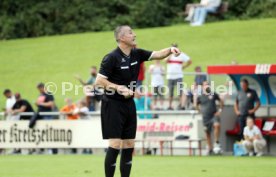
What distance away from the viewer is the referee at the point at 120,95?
537 inches

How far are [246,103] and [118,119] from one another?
38.8 feet

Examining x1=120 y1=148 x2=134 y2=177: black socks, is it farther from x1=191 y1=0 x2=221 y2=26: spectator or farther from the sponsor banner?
x1=191 y1=0 x2=221 y2=26: spectator

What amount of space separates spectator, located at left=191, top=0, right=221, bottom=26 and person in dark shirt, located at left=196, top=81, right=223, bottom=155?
2163 centimetres

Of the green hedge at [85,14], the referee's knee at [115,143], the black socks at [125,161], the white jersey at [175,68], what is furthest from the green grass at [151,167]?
the green hedge at [85,14]

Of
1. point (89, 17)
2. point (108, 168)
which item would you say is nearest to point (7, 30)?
point (89, 17)

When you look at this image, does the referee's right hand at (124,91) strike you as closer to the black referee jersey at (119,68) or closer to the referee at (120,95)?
the referee at (120,95)

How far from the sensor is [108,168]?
538 inches

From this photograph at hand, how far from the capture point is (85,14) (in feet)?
174

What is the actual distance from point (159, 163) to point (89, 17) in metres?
33.5

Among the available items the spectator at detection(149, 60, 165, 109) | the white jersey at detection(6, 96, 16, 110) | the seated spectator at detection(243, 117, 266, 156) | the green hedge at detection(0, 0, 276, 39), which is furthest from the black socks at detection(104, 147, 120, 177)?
the green hedge at detection(0, 0, 276, 39)

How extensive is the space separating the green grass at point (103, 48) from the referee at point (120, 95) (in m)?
29.7

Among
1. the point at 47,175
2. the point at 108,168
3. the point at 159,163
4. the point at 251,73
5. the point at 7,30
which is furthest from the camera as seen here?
the point at 7,30

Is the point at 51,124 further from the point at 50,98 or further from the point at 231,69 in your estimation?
the point at 231,69

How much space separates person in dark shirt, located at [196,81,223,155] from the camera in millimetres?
25734
